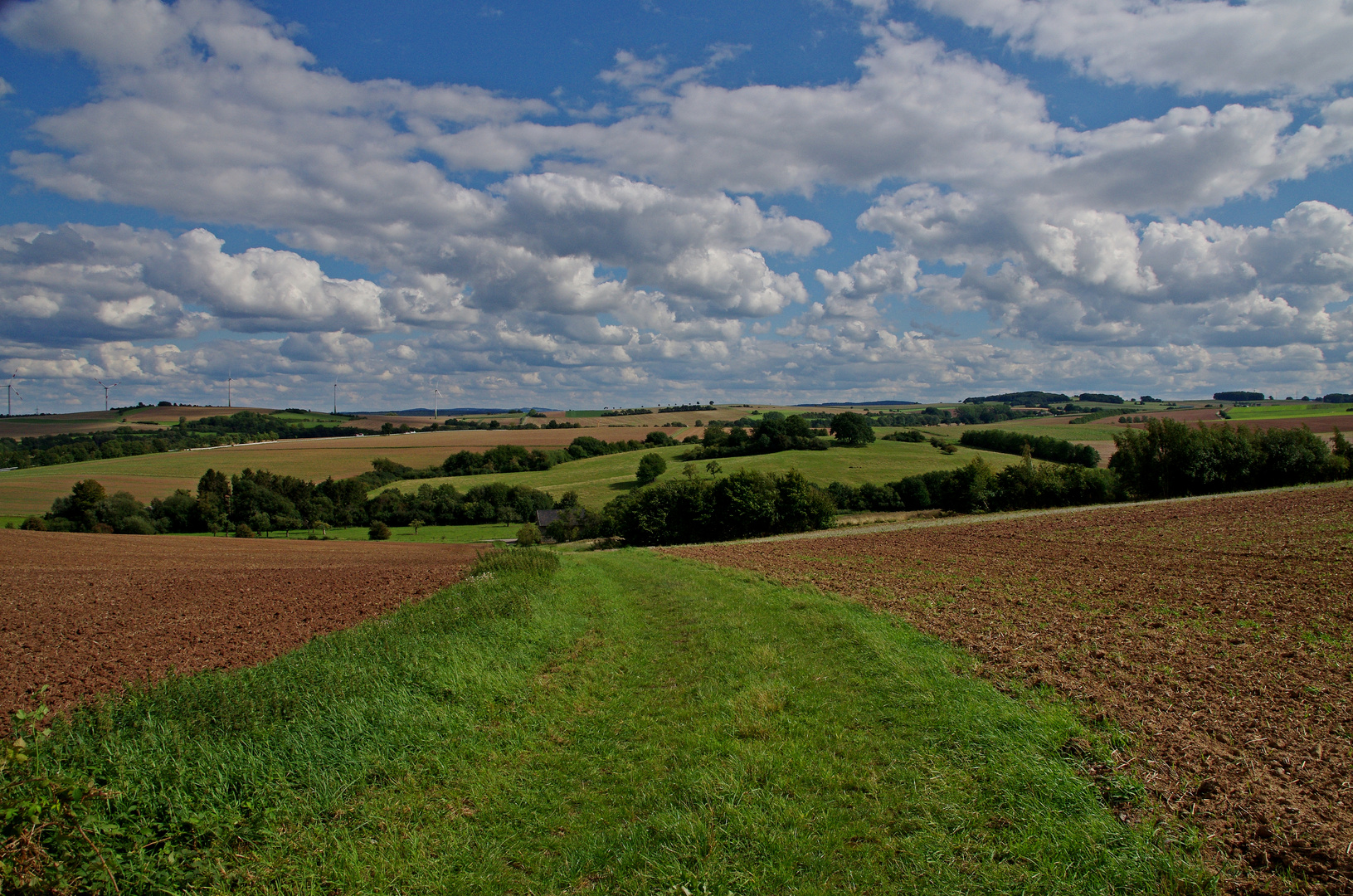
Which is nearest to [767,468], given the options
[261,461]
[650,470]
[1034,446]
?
[650,470]

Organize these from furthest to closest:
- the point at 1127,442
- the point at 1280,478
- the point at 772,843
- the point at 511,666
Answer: the point at 1127,442 → the point at 1280,478 → the point at 511,666 → the point at 772,843

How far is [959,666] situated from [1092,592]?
7355mm

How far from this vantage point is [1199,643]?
9.88 metres

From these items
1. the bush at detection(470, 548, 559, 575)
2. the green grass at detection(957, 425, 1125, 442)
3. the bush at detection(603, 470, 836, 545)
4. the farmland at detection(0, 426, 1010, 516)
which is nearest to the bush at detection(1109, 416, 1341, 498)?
the farmland at detection(0, 426, 1010, 516)

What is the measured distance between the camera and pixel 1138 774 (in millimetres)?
5742

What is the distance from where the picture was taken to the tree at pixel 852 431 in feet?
346

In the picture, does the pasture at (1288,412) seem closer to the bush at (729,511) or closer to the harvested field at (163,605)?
the bush at (729,511)

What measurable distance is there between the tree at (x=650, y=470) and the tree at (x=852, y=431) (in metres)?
34.2

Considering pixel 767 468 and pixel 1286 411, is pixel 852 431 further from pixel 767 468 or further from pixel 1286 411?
pixel 1286 411

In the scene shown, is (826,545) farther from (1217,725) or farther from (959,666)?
(1217,725)

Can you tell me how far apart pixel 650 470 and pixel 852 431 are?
38324mm

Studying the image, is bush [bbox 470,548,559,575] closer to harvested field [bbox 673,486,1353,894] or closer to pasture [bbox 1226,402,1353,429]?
harvested field [bbox 673,486,1353,894]

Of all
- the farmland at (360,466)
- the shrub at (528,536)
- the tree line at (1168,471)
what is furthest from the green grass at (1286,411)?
the shrub at (528,536)

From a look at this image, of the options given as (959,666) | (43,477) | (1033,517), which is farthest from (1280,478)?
(43,477)
